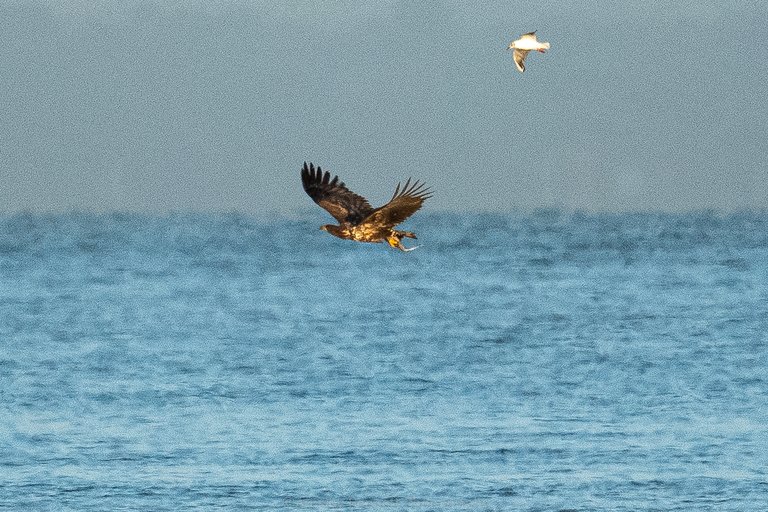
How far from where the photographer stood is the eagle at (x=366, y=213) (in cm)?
1244

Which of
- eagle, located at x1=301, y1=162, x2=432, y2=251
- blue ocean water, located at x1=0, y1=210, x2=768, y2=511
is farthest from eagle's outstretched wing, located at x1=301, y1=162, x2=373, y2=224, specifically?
blue ocean water, located at x1=0, y1=210, x2=768, y2=511

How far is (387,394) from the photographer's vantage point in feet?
97.1

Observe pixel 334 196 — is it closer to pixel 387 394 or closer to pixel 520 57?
pixel 520 57

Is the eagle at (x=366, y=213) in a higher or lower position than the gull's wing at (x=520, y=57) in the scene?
lower

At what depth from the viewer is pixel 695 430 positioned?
24.9 meters

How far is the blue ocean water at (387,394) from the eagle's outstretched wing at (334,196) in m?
7.29

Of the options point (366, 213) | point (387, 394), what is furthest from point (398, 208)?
point (387, 394)

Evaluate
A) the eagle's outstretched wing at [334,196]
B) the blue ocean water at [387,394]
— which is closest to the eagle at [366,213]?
the eagle's outstretched wing at [334,196]

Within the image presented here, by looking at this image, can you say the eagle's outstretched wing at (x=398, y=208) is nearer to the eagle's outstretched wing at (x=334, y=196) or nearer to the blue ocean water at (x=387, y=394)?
the eagle's outstretched wing at (x=334, y=196)

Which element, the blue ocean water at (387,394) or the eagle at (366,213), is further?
the blue ocean water at (387,394)

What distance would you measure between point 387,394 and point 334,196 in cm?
1633

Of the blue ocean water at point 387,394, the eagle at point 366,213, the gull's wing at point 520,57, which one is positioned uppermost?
the gull's wing at point 520,57

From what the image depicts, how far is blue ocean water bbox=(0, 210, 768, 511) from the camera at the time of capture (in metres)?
21.0

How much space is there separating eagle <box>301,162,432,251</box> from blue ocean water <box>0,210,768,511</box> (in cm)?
740
